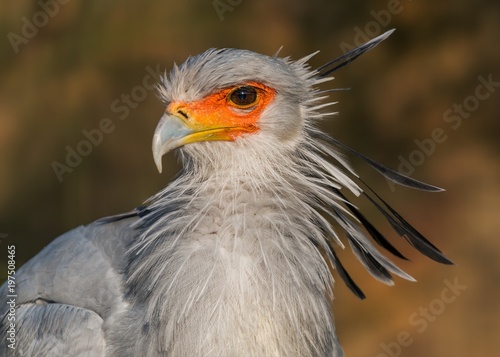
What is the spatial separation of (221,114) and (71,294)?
95cm

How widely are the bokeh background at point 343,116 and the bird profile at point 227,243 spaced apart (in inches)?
127

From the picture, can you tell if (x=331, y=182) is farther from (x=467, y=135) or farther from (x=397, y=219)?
(x=467, y=135)

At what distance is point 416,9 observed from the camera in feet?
21.2

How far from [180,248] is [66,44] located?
429cm

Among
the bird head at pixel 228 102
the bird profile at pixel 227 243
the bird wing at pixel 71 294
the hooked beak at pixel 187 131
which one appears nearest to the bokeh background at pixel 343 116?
the bird wing at pixel 71 294

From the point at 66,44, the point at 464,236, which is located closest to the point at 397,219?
the point at 464,236

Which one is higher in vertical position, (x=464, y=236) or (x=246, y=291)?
(x=246, y=291)

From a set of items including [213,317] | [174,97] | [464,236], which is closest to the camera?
[213,317]

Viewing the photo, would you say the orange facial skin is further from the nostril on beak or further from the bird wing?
the bird wing

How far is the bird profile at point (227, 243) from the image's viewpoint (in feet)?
9.17

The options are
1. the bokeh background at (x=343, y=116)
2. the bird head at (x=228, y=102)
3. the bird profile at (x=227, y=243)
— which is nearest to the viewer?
the bird profile at (x=227, y=243)

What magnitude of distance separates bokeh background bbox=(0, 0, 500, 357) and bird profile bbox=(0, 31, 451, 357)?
3.23 meters

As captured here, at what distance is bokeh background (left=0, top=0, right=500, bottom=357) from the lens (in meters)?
6.34

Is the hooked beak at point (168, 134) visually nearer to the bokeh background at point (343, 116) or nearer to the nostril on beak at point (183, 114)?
the nostril on beak at point (183, 114)
